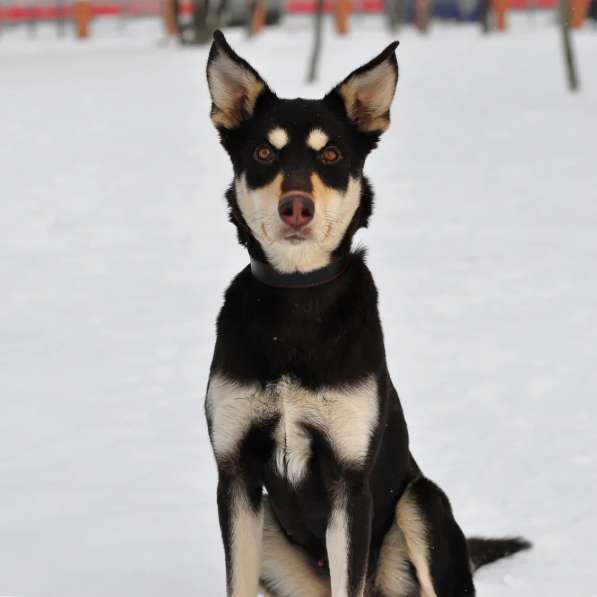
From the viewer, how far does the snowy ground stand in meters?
5.66

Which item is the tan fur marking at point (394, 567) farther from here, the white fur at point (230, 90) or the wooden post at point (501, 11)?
the wooden post at point (501, 11)

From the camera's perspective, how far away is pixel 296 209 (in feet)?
13.3

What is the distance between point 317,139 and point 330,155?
63mm

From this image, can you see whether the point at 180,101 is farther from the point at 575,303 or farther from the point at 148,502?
the point at 148,502

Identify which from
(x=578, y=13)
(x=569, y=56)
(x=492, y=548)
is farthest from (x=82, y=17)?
(x=492, y=548)

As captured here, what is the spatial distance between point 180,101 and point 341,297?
13.1m

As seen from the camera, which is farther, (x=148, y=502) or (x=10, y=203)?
(x=10, y=203)

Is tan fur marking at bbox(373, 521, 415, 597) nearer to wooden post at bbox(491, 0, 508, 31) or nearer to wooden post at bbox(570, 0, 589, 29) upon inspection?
wooden post at bbox(570, 0, 589, 29)

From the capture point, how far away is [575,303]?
29.8 feet

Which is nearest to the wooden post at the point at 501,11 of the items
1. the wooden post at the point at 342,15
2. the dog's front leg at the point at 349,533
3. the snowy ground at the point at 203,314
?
the wooden post at the point at 342,15

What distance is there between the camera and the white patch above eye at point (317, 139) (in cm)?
419

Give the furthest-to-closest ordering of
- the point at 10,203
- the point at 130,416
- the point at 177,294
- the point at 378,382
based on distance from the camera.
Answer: the point at 10,203
the point at 177,294
the point at 130,416
the point at 378,382

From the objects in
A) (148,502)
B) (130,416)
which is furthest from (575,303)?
(148,502)

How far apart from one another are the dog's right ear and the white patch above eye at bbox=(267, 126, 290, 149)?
19 centimetres
